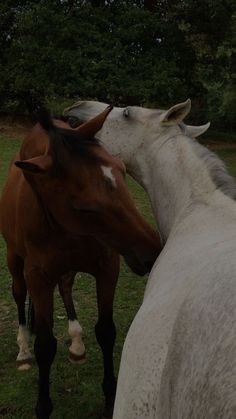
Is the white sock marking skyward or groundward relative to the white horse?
groundward

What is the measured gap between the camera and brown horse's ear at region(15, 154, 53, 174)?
2676 mm

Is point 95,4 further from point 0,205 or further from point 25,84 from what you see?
point 0,205

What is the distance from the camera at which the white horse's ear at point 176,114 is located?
296 cm

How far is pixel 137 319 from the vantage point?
1876 millimetres

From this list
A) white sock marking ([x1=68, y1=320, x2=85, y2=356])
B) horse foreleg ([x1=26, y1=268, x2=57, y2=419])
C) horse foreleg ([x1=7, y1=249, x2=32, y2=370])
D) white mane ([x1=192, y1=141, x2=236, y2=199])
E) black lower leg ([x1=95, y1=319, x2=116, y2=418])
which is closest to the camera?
white mane ([x1=192, y1=141, x2=236, y2=199])

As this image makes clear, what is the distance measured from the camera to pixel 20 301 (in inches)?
174

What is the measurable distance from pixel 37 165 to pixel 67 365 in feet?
7.06

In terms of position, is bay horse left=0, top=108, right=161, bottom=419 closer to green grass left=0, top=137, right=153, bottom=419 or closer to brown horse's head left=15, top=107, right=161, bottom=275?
brown horse's head left=15, top=107, right=161, bottom=275

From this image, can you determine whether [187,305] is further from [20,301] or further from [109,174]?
[20,301]

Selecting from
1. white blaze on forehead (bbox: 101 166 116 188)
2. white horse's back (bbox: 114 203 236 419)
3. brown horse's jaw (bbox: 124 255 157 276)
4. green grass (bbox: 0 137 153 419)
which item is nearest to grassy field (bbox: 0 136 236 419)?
green grass (bbox: 0 137 153 419)

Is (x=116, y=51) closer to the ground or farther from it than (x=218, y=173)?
closer to the ground

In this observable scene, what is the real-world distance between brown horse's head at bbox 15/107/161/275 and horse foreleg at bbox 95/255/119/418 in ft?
1.71

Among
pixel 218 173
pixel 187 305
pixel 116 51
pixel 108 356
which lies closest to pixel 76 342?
pixel 108 356

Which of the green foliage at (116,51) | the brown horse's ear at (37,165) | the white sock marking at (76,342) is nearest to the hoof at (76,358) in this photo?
the white sock marking at (76,342)
